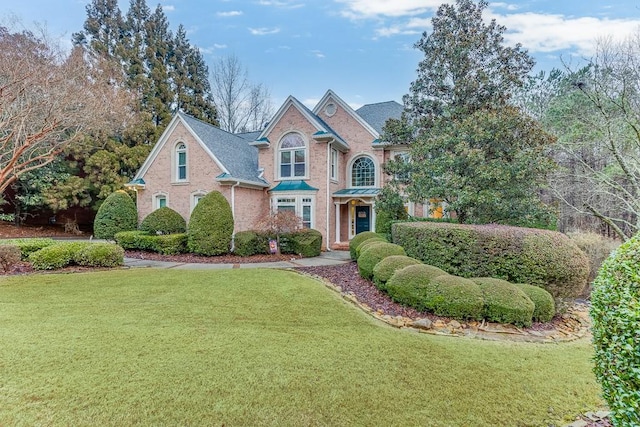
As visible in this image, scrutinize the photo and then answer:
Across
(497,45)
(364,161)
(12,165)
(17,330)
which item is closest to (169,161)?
(12,165)

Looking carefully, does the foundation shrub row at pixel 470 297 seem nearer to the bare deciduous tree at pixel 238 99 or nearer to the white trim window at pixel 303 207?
the white trim window at pixel 303 207

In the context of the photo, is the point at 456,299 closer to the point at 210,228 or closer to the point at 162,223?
the point at 210,228

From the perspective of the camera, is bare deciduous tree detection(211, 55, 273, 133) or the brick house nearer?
the brick house

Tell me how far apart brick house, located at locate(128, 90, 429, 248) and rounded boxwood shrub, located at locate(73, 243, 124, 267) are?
5831mm

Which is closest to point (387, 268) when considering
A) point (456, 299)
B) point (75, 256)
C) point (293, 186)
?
point (456, 299)

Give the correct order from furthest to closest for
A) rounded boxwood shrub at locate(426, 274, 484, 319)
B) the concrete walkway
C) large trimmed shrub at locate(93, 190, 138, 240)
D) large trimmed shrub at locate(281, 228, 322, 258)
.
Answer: large trimmed shrub at locate(93, 190, 138, 240)
large trimmed shrub at locate(281, 228, 322, 258)
the concrete walkway
rounded boxwood shrub at locate(426, 274, 484, 319)

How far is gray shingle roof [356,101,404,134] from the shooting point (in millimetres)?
19306

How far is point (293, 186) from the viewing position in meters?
17.6

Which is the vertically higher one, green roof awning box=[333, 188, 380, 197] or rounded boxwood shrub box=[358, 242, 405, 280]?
green roof awning box=[333, 188, 380, 197]

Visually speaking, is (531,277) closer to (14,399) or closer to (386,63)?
(14,399)

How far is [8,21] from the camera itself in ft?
47.1

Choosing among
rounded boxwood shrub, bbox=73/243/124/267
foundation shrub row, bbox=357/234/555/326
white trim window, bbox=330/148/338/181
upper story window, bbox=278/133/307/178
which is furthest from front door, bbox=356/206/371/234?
rounded boxwood shrub, bbox=73/243/124/267

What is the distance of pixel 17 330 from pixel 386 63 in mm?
19416

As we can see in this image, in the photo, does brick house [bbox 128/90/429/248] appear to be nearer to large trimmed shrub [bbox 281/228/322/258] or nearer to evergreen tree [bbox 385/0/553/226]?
large trimmed shrub [bbox 281/228/322/258]
